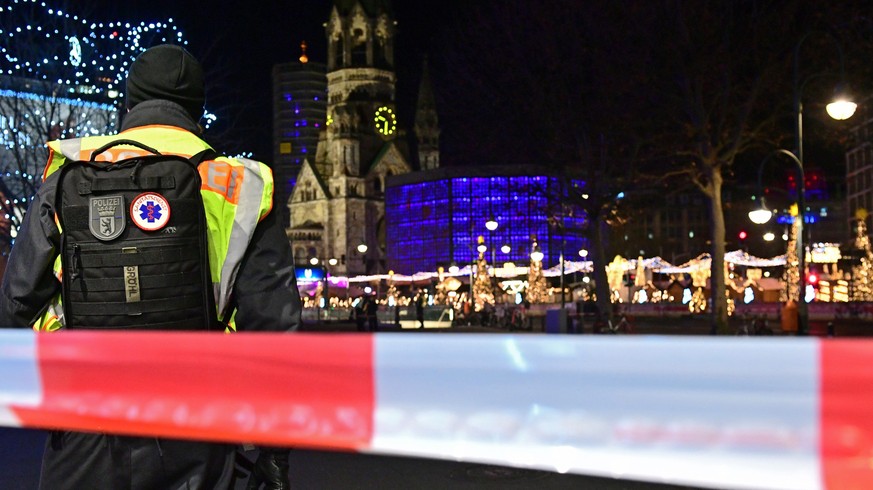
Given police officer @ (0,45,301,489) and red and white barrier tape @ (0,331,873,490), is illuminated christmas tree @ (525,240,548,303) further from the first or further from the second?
red and white barrier tape @ (0,331,873,490)

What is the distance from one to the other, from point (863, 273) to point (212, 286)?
172 feet

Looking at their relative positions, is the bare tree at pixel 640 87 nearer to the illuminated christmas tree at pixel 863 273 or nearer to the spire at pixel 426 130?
the illuminated christmas tree at pixel 863 273

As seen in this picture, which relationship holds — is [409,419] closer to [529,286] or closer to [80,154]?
[80,154]

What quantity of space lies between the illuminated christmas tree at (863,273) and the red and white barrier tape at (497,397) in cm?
4937

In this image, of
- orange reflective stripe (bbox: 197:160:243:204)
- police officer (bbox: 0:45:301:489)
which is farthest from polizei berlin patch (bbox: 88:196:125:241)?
orange reflective stripe (bbox: 197:160:243:204)

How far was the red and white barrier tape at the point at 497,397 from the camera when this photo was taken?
2.07 m

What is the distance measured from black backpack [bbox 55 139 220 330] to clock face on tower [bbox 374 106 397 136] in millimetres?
144763

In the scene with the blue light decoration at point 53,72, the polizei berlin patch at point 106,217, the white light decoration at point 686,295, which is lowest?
the white light decoration at point 686,295

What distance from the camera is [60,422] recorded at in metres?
2.87

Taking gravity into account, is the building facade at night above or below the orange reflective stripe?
above

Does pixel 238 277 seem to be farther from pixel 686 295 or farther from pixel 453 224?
pixel 453 224

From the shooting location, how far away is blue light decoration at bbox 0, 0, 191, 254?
26781 millimetres

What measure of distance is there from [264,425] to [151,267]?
495 millimetres

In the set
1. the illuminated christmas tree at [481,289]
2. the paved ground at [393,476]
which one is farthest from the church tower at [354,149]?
the paved ground at [393,476]
